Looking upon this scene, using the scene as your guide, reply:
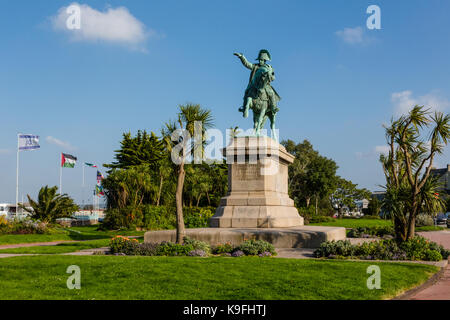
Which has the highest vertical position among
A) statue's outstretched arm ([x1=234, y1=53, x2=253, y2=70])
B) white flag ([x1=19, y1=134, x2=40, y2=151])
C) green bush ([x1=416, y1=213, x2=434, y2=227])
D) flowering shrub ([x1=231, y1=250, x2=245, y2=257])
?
statue's outstretched arm ([x1=234, y1=53, x2=253, y2=70])

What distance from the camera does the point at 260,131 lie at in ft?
65.2

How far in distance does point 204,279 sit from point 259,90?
40.7 feet

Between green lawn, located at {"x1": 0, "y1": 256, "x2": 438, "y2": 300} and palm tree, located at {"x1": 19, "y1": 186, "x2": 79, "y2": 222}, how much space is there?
18.5m

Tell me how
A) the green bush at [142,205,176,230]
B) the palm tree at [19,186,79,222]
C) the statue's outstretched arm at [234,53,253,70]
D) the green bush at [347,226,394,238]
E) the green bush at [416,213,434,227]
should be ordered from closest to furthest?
the statue's outstretched arm at [234,53,253,70], the green bush at [347,226,394,238], the palm tree at [19,186,79,222], the green bush at [142,205,176,230], the green bush at [416,213,434,227]

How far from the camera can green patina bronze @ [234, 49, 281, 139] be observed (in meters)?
19.6

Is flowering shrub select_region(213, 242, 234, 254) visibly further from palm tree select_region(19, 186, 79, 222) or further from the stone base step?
palm tree select_region(19, 186, 79, 222)

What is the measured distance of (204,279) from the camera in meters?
9.00

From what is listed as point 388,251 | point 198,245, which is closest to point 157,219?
point 198,245

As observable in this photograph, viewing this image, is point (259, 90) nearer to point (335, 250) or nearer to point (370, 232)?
point (335, 250)

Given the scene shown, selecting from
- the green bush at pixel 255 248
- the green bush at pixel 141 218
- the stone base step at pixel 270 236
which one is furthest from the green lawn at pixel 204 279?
the green bush at pixel 141 218

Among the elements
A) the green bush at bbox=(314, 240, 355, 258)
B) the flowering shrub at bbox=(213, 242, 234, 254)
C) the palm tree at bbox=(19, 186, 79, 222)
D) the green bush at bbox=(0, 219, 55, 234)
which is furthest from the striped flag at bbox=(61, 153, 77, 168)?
the green bush at bbox=(314, 240, 355, 258)

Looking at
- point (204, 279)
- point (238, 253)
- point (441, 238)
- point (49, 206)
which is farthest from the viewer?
point (49, 206)
